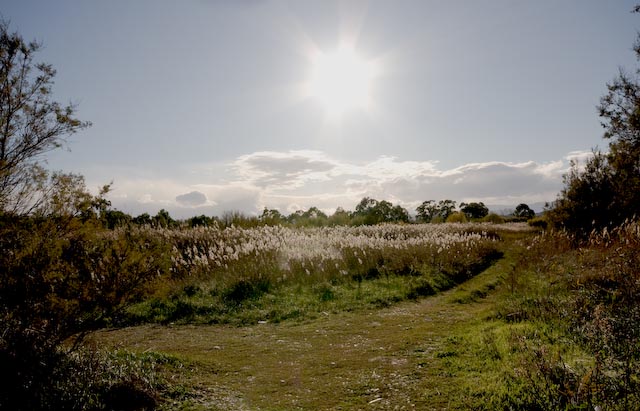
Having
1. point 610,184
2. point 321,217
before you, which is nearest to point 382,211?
point 321,217

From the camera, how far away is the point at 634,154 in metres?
14.6

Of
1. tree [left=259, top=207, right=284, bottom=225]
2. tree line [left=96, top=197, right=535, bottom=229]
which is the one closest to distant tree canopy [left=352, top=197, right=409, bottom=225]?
tree line [left=96, top=197, right=535, bottom=229]

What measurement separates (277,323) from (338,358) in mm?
2628

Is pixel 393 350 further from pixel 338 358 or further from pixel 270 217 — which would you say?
pixel 270 217

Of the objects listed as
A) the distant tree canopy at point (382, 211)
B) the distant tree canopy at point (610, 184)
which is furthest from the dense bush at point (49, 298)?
the distant tree canopy at point (382, 211)

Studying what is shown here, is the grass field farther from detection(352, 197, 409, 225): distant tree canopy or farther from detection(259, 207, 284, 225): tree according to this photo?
detection(352, 197, 409, 225): distant tree canopy

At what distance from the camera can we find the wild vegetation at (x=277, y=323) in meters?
4.07

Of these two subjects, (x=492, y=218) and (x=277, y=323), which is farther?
(x=492, y=218)

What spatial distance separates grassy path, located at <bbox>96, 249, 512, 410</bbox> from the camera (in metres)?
4.39

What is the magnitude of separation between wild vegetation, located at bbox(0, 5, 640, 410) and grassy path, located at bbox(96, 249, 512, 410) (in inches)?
1.2

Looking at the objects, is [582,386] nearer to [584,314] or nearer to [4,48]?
[584,314]

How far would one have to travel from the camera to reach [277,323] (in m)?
8.28

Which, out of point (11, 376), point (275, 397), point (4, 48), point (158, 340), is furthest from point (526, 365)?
point (4, 48)

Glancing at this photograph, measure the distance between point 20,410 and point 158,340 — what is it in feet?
11.8
